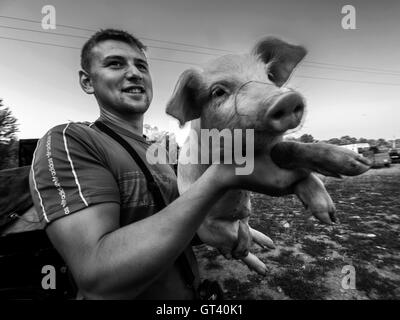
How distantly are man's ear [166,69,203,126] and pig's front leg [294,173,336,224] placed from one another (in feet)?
2.31

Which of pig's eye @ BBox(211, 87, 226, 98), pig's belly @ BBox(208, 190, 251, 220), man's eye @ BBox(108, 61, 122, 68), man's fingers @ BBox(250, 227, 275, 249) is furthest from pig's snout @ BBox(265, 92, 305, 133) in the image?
man's fingers @ BBox(250, 227, 275, 249)

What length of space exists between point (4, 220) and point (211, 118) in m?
1.53

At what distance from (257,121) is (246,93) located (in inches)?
7.2

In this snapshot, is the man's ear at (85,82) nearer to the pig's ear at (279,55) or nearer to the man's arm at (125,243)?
the man's arm at (125,243)

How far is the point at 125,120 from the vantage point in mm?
1527

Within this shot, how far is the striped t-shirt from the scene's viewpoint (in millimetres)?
885

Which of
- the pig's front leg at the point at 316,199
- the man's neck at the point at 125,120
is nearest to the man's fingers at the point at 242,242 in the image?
the pig's front leg at the point at 316,199

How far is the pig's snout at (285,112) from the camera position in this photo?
0.77 metres

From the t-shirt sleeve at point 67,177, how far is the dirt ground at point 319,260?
7.60ft

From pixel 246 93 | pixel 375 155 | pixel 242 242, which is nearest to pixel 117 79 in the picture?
pixel 246 93

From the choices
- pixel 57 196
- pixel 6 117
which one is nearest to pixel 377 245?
pixel 57 196

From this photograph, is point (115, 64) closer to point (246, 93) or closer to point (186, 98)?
point (186, 98)
